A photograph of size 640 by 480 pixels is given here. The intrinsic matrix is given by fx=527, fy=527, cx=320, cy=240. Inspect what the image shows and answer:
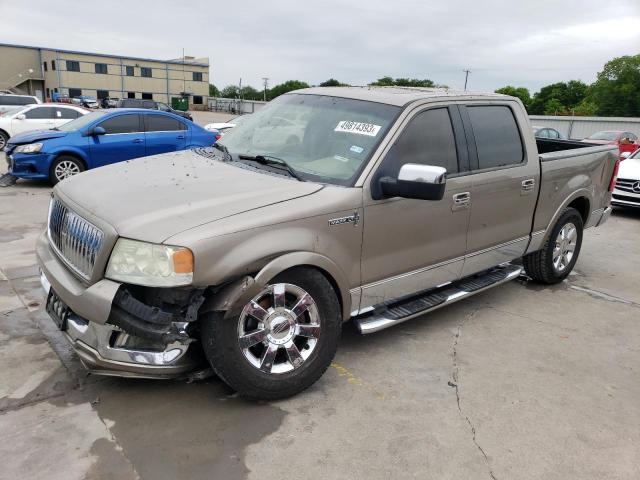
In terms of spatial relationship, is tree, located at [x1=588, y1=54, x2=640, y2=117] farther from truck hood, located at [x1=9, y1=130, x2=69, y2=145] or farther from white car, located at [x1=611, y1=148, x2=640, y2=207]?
truck hood, located at [x1=9, y1=130, x2=69, y2=145]

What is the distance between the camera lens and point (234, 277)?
287cm

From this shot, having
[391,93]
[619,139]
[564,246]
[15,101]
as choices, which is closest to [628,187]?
[564,246]

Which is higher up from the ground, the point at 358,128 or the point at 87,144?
the point at 358,128

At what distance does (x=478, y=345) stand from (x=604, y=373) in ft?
2.92

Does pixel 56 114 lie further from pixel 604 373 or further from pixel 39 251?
pixel 604 373

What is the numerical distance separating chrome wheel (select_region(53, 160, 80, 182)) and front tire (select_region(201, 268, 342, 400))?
822 centimetres

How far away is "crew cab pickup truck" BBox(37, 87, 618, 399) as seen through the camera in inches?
109

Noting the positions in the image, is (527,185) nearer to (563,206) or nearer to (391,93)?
(563,206)

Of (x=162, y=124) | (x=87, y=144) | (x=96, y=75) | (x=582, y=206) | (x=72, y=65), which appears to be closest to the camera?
(x=582, y=206)

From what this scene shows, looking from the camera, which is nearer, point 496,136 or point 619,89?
point 496,136

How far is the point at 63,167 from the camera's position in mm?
9945

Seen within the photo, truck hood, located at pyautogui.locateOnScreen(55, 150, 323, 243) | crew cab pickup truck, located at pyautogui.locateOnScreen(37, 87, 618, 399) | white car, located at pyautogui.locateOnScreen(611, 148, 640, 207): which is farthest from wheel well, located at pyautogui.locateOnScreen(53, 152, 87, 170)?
white car, located at pyautogui.locateOnScreen(611, 148, 640, 207)

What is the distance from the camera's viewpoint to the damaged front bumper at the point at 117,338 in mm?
2701

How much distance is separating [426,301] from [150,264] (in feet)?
7.08
